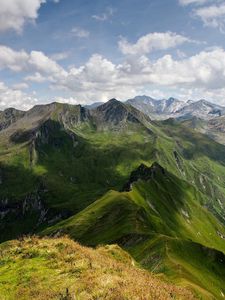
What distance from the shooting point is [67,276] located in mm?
28922

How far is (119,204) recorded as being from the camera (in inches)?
7072

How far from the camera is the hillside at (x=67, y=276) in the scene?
23969 millimetres

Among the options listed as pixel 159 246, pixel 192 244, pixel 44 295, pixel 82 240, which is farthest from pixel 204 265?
pixel 44 295

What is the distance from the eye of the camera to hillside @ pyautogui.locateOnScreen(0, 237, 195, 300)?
23969 mm

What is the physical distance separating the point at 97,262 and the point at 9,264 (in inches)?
363

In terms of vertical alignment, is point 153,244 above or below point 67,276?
below

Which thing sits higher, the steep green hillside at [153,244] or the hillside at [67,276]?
the hillside at [67,276]

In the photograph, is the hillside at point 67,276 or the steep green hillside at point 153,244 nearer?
the hillside at point 67,276

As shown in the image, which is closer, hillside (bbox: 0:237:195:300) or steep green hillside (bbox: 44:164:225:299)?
hillside (bbox: 0:237:195:300)

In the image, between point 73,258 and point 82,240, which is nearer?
point 73,258

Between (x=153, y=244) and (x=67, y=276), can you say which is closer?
(x=67, y=276)

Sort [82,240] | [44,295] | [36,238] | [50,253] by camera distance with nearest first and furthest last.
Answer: [44,295]
[50,253]
[36,238]
[82,240]

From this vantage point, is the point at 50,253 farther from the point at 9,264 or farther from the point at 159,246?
the point at 159,246

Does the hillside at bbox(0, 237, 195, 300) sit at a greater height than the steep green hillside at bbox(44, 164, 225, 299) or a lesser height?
greater
